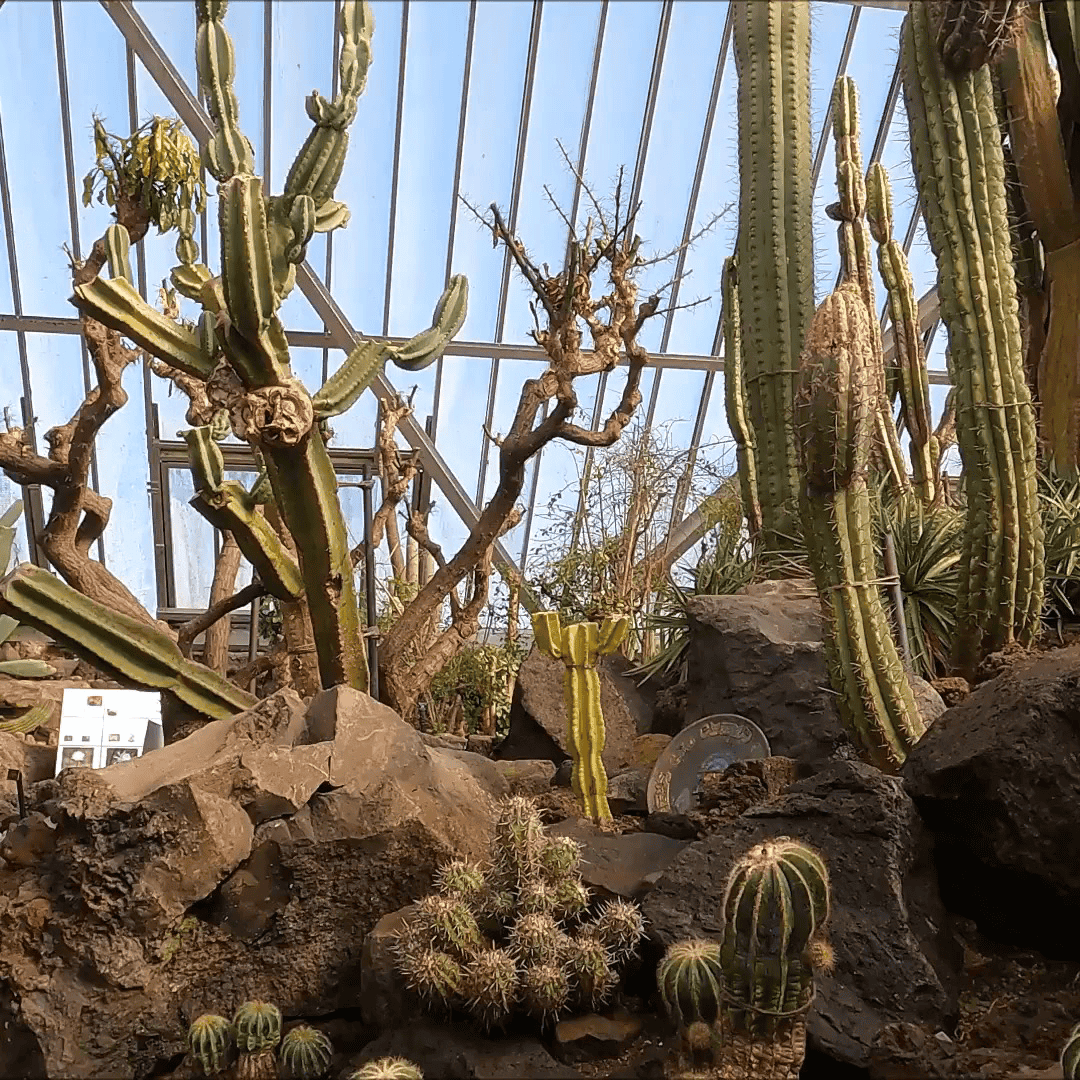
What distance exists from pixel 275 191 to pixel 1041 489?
9.11 m

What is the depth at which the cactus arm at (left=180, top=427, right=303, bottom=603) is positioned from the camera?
5.17 m

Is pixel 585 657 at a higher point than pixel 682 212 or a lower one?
lower

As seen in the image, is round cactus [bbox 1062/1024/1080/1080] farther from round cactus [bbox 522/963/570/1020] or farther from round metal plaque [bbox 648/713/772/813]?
round metal plaque [bbox 648/713/772/813]

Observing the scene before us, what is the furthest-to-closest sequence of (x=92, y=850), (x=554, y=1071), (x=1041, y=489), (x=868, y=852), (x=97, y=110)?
(x=97, y=110), (x=1041, y=489), (x=92, y=850), (x=868, y=852), (x=554, y=1071)

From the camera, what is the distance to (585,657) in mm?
4285

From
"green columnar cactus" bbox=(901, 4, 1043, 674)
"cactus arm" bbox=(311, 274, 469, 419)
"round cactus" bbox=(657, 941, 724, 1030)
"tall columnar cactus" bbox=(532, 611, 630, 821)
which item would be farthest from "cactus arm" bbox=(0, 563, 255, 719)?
"green columnar cactus" bbox=(901, 4, 1043, 674)

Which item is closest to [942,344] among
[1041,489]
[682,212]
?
[682,212]

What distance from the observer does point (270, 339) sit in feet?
15.3

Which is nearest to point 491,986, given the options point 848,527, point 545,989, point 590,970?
point 545,989

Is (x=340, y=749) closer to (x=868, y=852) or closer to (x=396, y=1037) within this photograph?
(x=396, y=1037)

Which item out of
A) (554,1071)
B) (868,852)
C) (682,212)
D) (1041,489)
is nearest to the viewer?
(554,1071)

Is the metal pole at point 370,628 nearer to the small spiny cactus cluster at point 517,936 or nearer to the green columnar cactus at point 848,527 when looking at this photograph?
the small spiny cactus cluster at point 517,936

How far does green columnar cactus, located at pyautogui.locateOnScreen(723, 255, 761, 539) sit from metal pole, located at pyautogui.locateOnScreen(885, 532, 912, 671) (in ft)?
3.65

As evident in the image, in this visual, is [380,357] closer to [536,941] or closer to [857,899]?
[536,941]
